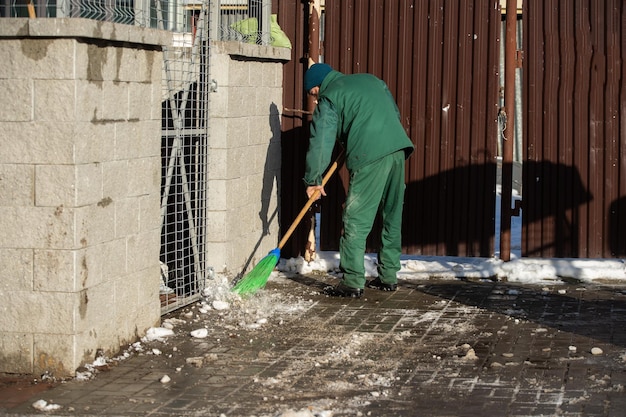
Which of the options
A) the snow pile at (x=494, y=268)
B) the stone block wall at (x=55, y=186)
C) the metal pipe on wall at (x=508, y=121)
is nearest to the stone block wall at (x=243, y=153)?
the snow pile at (x=494, y=268)

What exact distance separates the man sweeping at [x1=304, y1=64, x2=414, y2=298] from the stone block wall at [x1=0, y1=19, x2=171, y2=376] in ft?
8.61

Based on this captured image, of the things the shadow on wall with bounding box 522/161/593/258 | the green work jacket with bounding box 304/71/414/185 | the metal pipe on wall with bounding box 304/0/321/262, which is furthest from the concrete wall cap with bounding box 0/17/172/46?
the shadow on wall with bounding box 522/161/593/258

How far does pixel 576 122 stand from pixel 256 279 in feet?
11.3

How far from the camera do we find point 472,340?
25.6 ft

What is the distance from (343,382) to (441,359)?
86cm

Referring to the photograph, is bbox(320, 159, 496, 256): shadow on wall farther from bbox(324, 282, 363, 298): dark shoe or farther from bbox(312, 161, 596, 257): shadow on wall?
bbox(324, 282, 363, 298): dark shoe

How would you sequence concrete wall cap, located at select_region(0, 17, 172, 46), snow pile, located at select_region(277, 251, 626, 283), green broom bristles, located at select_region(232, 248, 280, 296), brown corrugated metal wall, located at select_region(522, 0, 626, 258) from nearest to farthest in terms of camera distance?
concrete wall cap, located at select_region(0, 17, 172, 46) < green broom bristles, located at select_region(232, 248, 280, 296) < snow pile, located at select_region(277, 251, 626, 283) < brown corrugated metal wall, located at select_region(522, 0, 626, 258)

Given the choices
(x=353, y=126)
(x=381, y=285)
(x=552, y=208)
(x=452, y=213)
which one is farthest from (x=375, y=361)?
(x=552, y=208)

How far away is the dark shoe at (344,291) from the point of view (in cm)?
948

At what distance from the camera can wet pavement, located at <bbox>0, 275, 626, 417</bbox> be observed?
243 inches

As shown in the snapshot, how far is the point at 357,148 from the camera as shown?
9.48 m

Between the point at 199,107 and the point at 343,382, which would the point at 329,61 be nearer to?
the point at 199,107

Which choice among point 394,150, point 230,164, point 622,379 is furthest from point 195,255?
point 622,379

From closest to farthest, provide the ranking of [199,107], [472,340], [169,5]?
[472,340]
[169,5]
[199,107]
